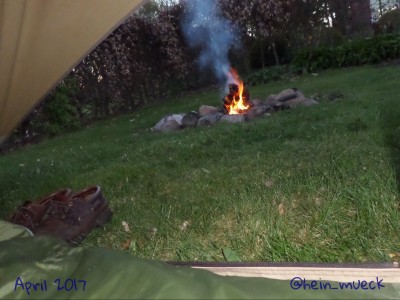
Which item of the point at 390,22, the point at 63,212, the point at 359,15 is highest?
the point at 359,15

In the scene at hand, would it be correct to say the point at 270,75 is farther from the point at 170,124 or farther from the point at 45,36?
the point at 45,36

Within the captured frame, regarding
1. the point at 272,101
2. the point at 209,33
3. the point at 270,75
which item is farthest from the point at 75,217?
the point at 209,33

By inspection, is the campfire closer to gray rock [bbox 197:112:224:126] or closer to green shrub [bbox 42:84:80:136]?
gray rock [bbox 197:112:224:126]

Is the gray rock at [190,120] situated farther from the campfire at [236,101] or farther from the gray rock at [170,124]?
the campfire at [236,101]

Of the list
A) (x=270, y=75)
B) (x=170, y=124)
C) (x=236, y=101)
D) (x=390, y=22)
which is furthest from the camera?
(x=390, y=22)

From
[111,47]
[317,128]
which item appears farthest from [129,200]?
[111,47]

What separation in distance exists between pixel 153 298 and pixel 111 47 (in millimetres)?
8721

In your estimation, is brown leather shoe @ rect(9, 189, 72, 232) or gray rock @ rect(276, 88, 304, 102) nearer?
brown leather shoe @ rect(9, 189, 72, 232)

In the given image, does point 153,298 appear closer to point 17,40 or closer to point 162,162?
point 17,40

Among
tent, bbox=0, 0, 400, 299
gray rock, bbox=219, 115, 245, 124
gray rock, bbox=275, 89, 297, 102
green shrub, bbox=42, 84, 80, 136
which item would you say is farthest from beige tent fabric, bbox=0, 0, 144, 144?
green shrub, bbox=42, 84, 80, 136

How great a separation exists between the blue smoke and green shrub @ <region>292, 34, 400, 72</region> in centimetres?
162

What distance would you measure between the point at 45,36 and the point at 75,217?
0.89m

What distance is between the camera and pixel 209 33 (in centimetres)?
1130

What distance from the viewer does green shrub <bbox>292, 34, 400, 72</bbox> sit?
934cm
